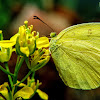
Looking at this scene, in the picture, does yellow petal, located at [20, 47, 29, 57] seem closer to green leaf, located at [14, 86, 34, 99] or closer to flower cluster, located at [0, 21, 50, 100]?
flower cluster, located at [0, 21, 50, 100]

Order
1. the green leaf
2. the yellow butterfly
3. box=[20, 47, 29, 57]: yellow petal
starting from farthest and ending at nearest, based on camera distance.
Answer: the yellow butterfly
the green leaf
box=[20, 47, 29, 57]: yellow petal

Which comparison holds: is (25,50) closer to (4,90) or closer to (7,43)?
(7,43)

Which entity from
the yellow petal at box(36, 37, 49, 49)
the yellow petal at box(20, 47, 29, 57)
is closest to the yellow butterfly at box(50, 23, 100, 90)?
the yellow petal at box(36, 37, 49, 49)

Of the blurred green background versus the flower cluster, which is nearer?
the flower cluster

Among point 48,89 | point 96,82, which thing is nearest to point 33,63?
point 96,82

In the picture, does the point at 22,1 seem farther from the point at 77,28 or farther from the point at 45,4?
the point at 77,28

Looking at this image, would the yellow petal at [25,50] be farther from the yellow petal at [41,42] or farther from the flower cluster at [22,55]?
the yellow petal at [41,42]
